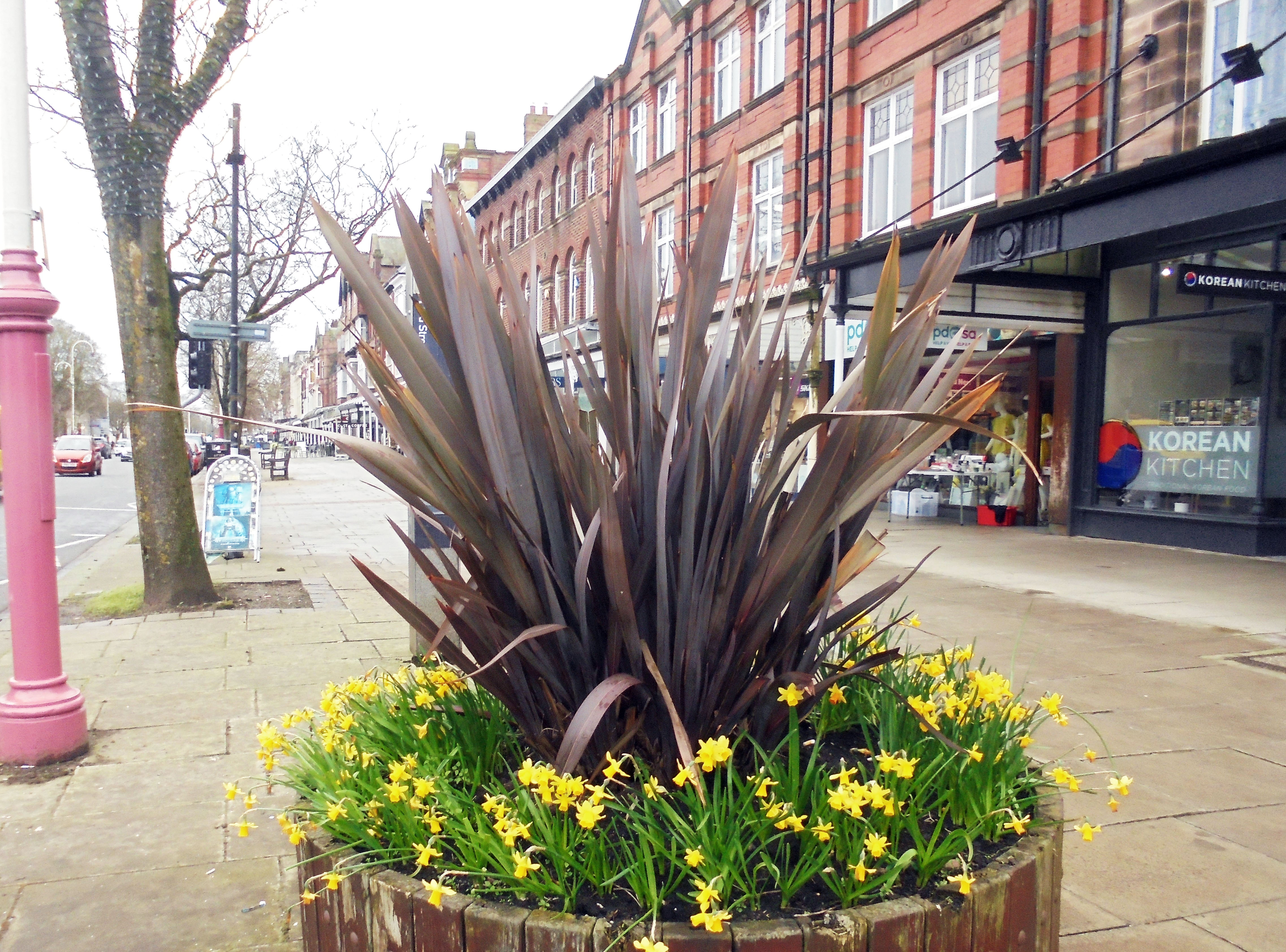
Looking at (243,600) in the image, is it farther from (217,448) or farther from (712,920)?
(217,448)

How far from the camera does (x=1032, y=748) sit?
4.18 meters

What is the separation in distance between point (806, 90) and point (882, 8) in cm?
189

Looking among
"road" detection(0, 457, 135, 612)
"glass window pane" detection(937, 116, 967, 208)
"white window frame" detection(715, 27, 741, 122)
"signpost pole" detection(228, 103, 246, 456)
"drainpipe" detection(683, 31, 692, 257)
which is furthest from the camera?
"drainpipe" detection(683, 31, 692, 257)

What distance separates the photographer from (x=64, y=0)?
6.82 metres

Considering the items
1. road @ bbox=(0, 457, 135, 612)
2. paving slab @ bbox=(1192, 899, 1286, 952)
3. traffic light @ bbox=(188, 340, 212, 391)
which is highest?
traffic light @ bbox=(188, 340, 212, 391)

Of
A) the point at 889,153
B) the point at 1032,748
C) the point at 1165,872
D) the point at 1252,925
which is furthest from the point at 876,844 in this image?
the point at 889,153

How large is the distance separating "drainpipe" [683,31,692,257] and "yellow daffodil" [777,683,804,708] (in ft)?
66.3

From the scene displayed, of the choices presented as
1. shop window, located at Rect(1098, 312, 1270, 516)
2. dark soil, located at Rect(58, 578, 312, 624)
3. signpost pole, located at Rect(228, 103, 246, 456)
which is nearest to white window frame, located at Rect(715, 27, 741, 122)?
signpost pole, located at Rect(228, 103, 246, 456)

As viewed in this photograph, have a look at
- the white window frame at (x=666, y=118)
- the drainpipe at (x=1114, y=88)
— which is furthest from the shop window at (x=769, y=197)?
the drainpipe at (x=1114, y=88)

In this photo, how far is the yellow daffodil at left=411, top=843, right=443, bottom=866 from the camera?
6.16 feet

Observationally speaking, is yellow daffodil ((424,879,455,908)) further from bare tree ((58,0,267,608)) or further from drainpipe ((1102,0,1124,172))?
drainpipe ((1102,0,1124,172))

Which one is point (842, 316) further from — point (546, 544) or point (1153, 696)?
point (546, 544)

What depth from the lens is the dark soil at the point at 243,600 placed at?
782 cm

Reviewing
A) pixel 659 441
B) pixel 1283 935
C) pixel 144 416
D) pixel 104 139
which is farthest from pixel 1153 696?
pixel 104 139
